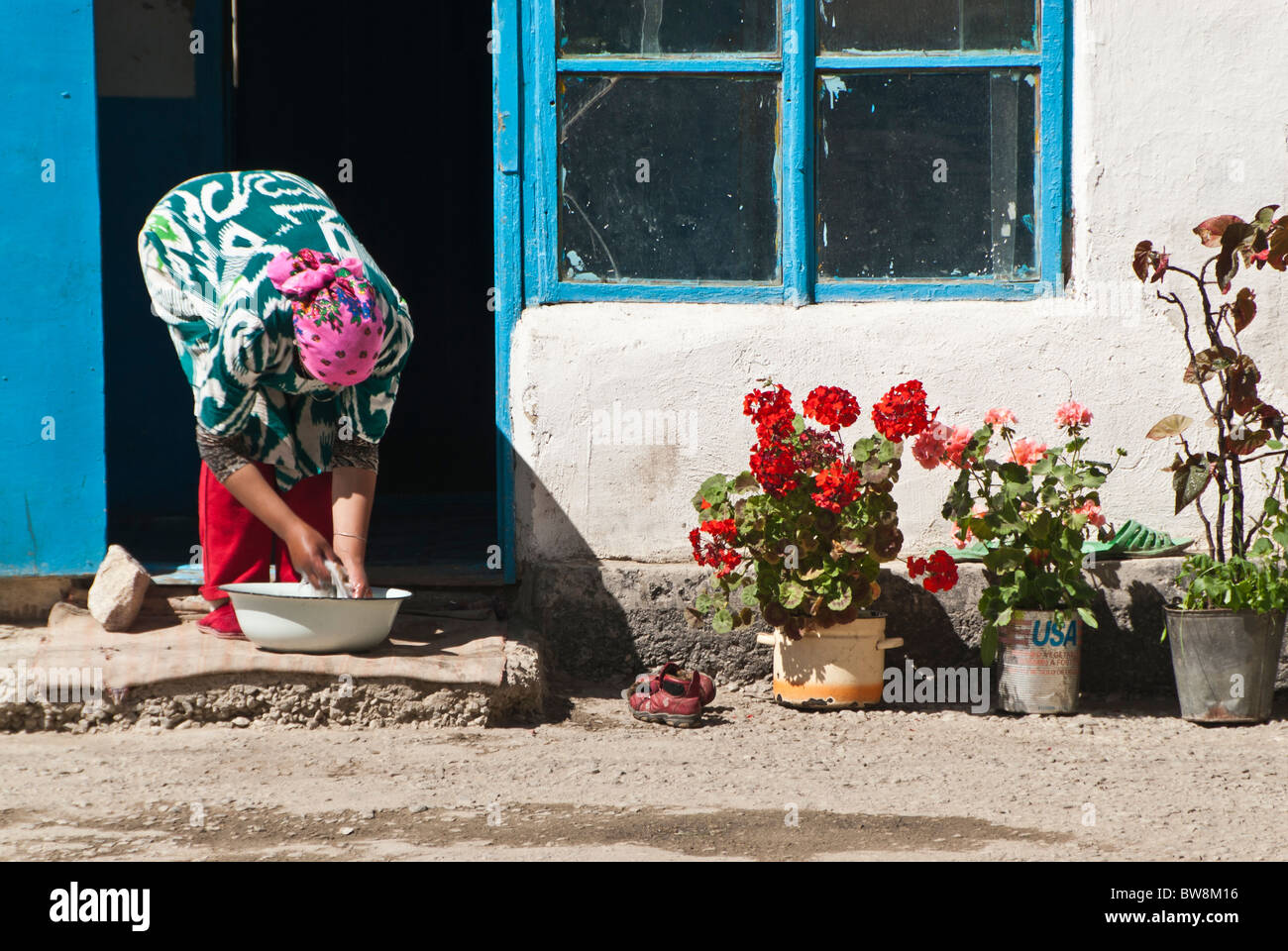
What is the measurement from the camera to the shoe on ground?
459cm

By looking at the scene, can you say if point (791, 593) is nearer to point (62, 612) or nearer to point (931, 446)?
point (931, 446)

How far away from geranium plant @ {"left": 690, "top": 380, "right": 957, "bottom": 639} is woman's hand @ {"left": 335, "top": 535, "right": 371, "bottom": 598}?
3.51 ft

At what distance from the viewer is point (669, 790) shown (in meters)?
3.82

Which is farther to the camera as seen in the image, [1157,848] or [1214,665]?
[1214,665]

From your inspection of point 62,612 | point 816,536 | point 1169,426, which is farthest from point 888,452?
point 62,612

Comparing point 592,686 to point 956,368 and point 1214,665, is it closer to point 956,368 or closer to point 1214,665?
point 956,368

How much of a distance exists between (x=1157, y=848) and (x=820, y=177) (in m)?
2.65

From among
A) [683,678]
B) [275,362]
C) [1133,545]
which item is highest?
[275,362]

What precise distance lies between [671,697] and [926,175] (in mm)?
2029

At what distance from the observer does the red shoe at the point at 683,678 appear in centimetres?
459

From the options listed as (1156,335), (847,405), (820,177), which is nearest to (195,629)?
(847,405)

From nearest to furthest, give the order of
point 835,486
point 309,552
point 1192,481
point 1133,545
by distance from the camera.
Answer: point 309,552 → point 835,486 → point 1192,481 → point 1133,545

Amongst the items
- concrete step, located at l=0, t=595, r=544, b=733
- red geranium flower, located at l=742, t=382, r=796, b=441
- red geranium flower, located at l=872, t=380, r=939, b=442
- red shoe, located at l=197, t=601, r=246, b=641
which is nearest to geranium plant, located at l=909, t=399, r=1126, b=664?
red geranium flower, located at l=872, t=380, r=939, b=442

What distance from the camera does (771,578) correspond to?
15.2 feet
